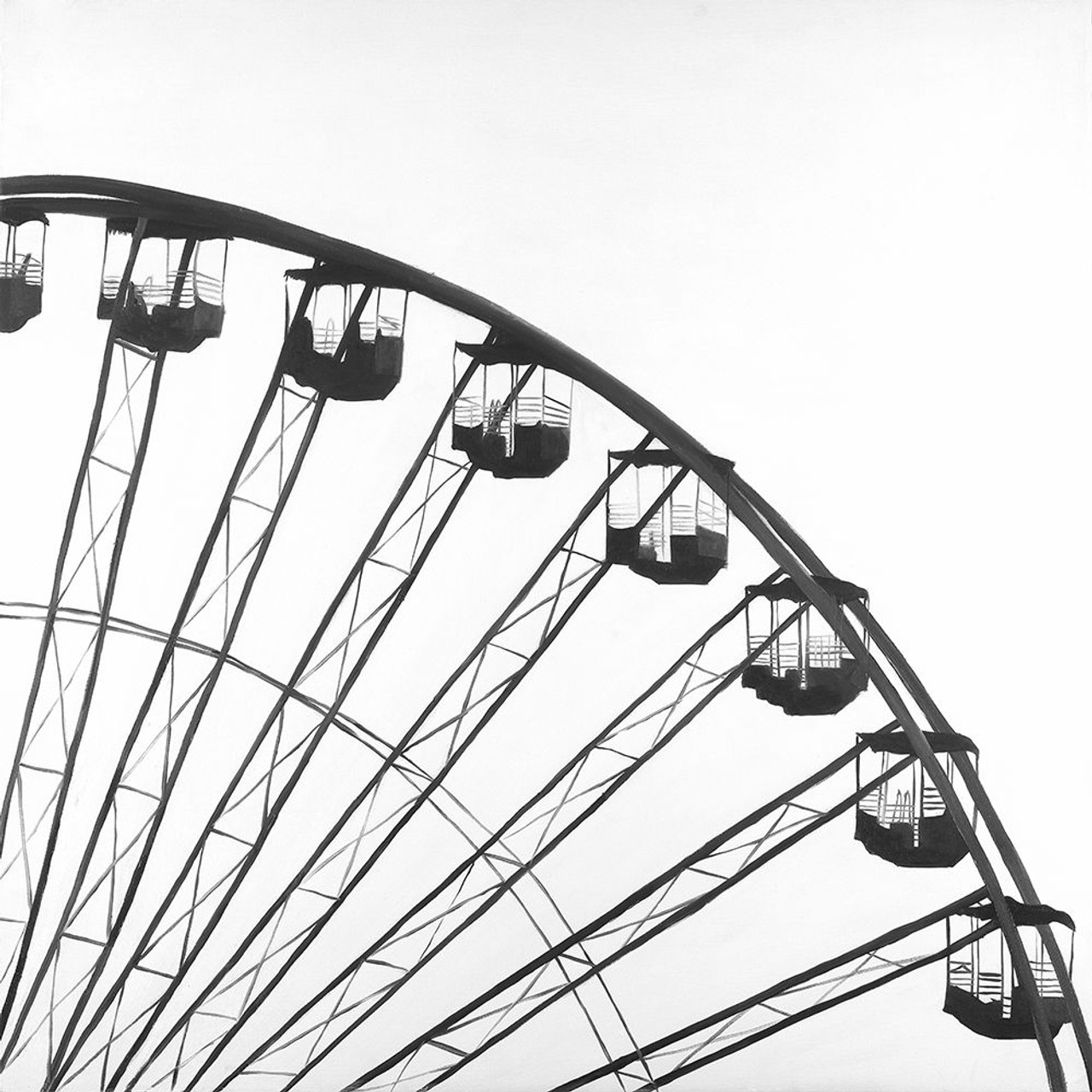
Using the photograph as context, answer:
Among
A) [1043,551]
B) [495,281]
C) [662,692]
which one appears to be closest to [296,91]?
[495,281]

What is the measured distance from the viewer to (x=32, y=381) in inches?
355

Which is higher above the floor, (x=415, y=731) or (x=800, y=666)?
(x=800, y=666)

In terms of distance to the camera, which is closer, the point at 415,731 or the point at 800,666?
the point at 800,666

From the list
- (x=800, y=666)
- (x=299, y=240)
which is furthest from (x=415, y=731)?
(x=299, y=240)

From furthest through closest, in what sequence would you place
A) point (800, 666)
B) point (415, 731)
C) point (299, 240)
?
1. point (415, 731)
2. point (800, 666)
3. point (299, 240)

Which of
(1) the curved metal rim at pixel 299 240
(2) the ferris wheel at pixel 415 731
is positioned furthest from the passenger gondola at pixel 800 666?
(1) the curved metal rim at pixel 299 240

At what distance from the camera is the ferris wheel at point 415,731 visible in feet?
29.5

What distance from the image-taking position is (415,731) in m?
9.61

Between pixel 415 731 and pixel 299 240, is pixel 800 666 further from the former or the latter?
pixel 299 240

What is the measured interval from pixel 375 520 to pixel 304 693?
1.74 metres

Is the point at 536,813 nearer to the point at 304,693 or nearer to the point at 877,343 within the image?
the point at 304,693

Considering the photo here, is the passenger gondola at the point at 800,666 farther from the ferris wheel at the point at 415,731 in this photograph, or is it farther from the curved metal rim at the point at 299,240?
the curved metal rim at the point at 299,240

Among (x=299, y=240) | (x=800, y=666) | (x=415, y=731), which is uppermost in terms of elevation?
(x=299, y=240)

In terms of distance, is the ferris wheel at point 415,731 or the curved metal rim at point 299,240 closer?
the curved metal rim at point 299,240
